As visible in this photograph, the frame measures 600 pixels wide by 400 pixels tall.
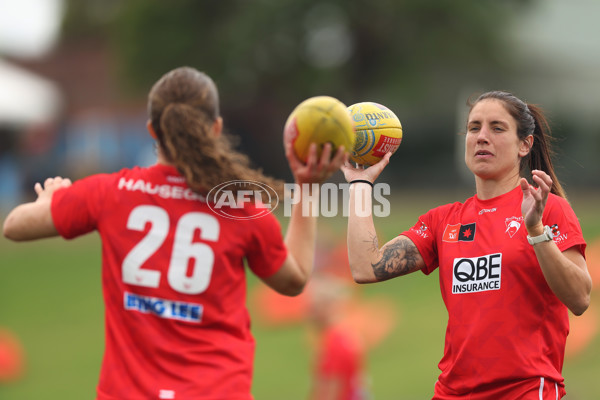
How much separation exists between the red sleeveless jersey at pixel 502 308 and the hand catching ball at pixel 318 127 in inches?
33.0

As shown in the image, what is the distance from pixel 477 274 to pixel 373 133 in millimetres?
994

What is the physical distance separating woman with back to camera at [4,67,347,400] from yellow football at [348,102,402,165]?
58 cm

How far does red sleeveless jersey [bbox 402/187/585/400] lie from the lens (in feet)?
12.0

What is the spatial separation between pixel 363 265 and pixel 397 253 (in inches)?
7.8

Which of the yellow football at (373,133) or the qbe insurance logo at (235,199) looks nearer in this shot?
the qbe insurance logo at (235,199)

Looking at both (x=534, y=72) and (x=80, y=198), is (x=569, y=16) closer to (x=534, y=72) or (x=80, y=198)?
(x=534, y=72)

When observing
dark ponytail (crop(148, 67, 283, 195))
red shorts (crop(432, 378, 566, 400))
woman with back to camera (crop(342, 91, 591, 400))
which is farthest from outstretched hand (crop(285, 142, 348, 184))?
red shorts (crop(432, 378, 566, 400))

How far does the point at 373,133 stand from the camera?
4.25 m

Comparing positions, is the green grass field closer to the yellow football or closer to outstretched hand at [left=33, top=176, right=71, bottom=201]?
the yellow football

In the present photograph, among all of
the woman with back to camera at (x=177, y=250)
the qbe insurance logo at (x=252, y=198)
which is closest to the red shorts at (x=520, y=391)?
the woman with back to camera at (x=177, y=250)

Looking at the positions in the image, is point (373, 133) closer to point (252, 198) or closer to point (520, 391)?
point (252, 198)

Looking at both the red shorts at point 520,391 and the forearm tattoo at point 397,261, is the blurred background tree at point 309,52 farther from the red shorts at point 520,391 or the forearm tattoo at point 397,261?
the red shorts at point 520,391

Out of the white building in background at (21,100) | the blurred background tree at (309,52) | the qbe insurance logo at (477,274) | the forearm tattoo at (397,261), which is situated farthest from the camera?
the blurred background tree at (309,52)

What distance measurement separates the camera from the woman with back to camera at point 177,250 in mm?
3527
